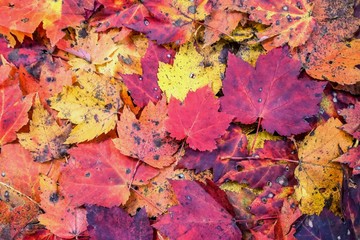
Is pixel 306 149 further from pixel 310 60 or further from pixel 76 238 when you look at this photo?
pixel 76 238

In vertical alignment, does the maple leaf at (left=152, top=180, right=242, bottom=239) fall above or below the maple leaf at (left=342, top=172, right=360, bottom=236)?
below

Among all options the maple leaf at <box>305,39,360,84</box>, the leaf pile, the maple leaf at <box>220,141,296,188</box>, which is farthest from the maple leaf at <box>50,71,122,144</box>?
the maple leaf at <box>305,39,360,84</box>

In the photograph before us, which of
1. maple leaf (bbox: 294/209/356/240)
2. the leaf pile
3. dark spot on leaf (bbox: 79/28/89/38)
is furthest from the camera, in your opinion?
dark spot on leaf (bbox: 79/28/89/38)

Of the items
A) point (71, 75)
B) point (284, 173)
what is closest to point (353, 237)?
point (284, 173)

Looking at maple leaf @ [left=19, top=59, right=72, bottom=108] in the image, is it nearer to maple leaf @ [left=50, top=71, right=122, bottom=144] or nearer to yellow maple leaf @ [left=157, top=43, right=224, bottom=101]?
maple leaf @ [left=50, top=71, right=122, bottom=144]

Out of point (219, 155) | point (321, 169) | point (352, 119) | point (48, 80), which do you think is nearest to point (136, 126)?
point (219, 155)
